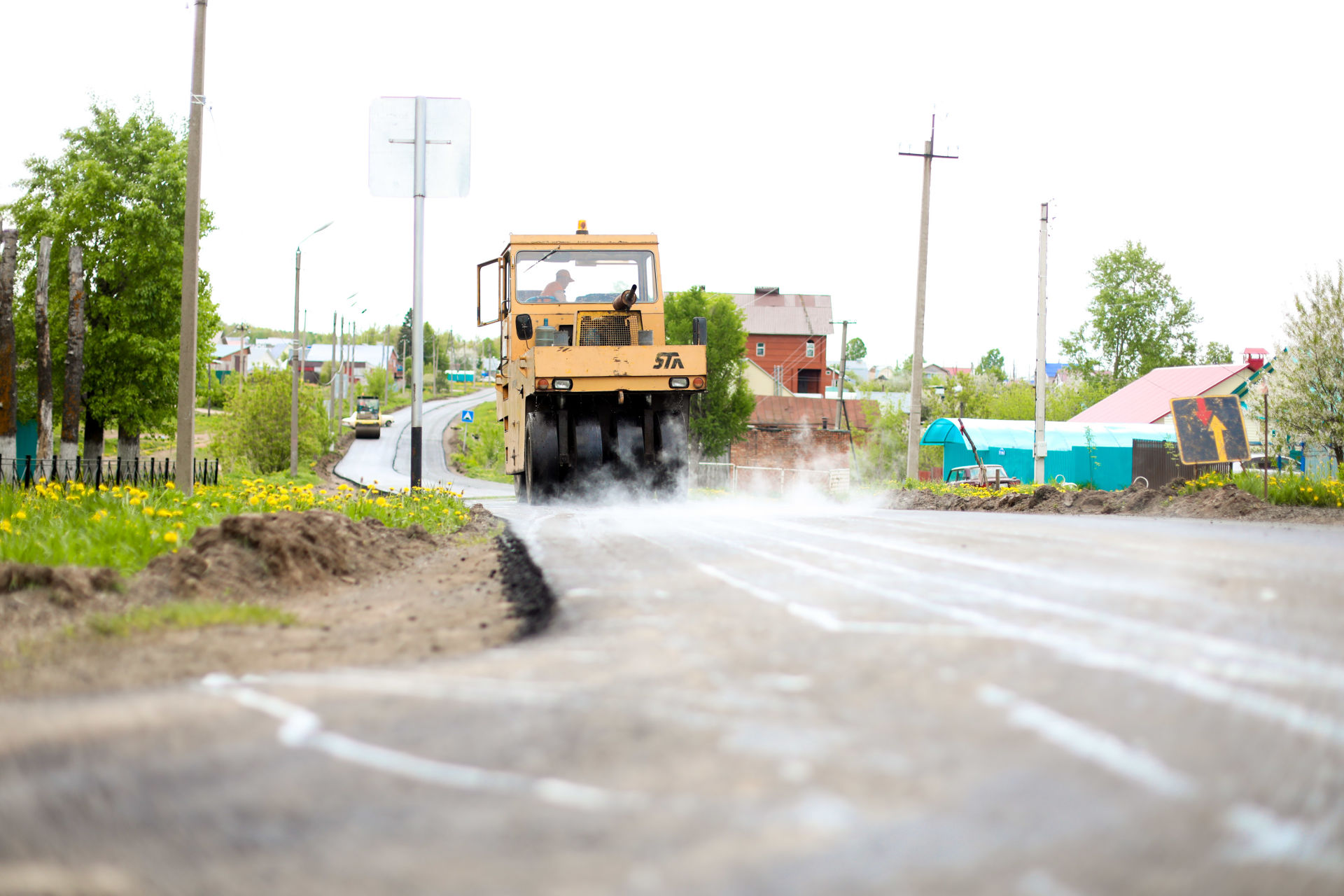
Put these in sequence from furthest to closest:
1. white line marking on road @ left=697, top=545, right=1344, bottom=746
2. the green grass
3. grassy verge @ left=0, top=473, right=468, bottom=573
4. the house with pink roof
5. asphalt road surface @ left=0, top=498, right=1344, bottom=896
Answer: the house with pink roof < grassy verge @ left=0, top=473, right=468, bottom=573 < the green grass < white line marking on road @ left=697, top=545, right=1344, bottom=746 < asphalt road surface @ left=0, top=498, right=1344, bottom=896

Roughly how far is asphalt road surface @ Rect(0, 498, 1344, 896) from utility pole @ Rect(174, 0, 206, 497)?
→ 11655 mm

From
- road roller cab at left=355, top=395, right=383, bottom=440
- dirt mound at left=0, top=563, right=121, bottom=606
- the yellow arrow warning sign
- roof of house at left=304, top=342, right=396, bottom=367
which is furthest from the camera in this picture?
roof of house at left=304, top=342, right=396, bottom=367

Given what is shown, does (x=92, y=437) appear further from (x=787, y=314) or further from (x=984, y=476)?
(x=787, y=314)

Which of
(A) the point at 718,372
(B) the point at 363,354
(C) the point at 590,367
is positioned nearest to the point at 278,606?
(C) the point at 590,367

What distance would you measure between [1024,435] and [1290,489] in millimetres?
26008

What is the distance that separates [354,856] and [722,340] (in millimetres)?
51799

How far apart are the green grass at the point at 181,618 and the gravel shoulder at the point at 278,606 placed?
0.28ft

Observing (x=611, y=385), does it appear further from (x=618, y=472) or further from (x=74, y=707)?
(x=74, y=707)

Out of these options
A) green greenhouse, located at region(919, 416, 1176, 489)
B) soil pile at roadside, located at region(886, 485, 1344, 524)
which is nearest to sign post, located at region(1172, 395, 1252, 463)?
soil pile at roadside, located at region(886, 485, 1344, 524)

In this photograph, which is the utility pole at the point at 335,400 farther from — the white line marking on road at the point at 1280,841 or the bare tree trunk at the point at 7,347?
the white line marking on road at the point at 1280,841

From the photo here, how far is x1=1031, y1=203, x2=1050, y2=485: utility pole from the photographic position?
29281 mm

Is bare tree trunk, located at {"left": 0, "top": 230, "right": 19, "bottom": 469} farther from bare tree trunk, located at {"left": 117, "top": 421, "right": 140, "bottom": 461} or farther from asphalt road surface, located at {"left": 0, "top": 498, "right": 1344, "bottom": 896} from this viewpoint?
asphalt road surface, located at {"left": 0, "top": 498, "right": 1344, "bottom": 896}

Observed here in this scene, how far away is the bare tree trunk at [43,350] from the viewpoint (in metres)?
22.5

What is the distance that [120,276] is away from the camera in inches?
1271
